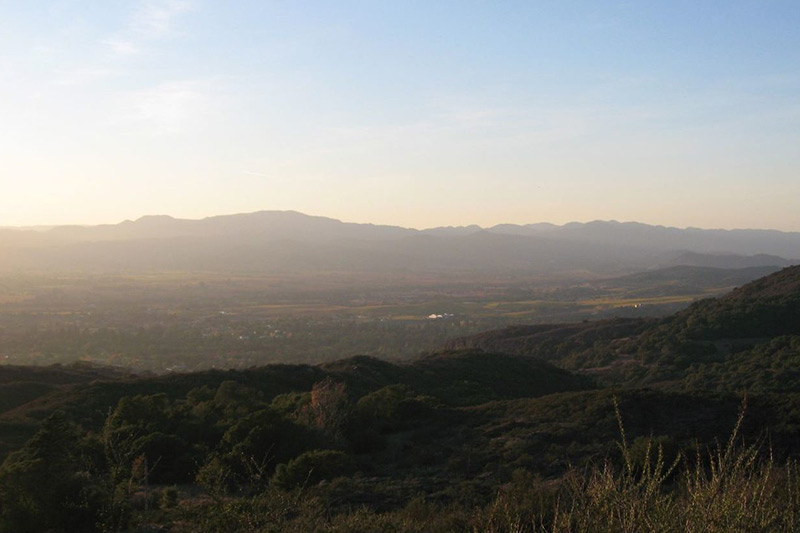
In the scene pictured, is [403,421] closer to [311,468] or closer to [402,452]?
[402,452]

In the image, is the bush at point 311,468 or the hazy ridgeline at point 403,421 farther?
the bush at point 311,468

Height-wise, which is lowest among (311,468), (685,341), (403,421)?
(685,341)

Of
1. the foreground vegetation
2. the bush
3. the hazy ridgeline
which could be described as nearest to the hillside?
the hazy ridgeline

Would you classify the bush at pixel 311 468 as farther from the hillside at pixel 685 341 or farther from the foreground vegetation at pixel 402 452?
the hillside at pixel 685 341

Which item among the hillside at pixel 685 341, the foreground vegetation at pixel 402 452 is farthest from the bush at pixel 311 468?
the hillside at pixel 685 341

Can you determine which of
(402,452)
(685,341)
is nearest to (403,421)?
(402,452)

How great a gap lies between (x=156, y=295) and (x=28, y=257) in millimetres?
91714

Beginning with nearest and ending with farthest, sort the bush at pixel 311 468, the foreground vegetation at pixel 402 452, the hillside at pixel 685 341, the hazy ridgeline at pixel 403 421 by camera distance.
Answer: the foreground vegetation at pixel 402 452 → the hazy ridgeline at pixel 403 421 → the bush at pixel 311 468 → the hillside at pixel 685 341

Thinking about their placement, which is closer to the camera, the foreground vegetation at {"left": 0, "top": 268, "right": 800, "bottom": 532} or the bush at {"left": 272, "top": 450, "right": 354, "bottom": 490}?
the foreground vegetation at {"left": 0, "top": 268, "right": 800, "bottom": 532}

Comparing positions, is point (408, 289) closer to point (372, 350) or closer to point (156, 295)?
point (156, 295)

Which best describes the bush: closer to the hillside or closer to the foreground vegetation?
the foreground vegetation

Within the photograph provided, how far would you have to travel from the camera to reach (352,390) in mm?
24906

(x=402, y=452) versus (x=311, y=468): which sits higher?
(x=311, y=468)

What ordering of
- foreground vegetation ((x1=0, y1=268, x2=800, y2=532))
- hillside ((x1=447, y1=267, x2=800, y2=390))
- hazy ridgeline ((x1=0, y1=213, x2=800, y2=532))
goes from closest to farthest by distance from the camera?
foreground vegetation ((x1=0, y1=268, x2=800, y2=532))
hazy ridgeline ((x1=0, y1=213, x2=800, y2=532))
hillside ((x1=447, y1=267, x2=800, y2=390))
